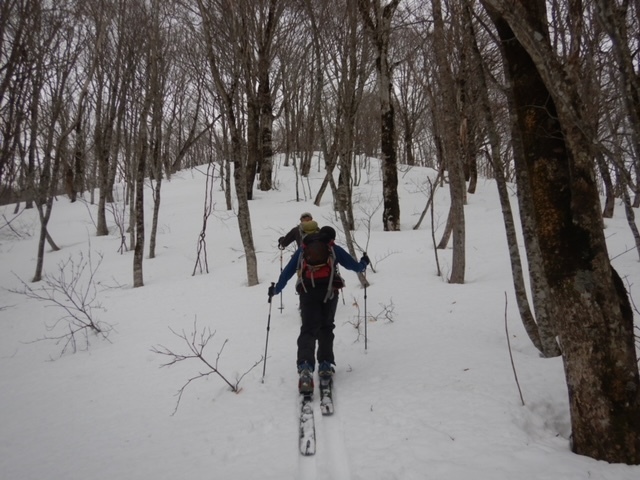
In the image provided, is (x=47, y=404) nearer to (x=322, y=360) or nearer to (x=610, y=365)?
(x=322, y=360)

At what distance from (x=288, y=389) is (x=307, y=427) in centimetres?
86

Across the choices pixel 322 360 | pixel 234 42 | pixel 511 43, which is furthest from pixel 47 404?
pixel 234 42

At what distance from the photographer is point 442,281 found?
7.12 meters

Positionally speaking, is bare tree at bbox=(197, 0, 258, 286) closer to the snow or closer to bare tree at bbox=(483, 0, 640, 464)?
the snow

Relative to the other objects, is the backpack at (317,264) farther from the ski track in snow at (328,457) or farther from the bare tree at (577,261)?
the bare tree at (577,261)

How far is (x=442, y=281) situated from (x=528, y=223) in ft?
11.7

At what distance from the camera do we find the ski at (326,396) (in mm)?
3532

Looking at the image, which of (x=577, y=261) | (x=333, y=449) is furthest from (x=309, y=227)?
(x=577, y=261)

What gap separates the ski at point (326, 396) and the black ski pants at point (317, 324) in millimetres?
256

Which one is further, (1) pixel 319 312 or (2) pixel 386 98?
(2) pixel 386 98

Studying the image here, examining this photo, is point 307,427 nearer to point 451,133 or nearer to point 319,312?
point 319,312

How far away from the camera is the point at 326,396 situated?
3.70m

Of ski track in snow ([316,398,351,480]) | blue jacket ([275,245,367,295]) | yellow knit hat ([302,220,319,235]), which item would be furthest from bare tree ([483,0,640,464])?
yellow knit hat ([302,220,319,235])

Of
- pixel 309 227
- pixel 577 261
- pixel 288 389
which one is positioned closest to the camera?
pixel 577 261
